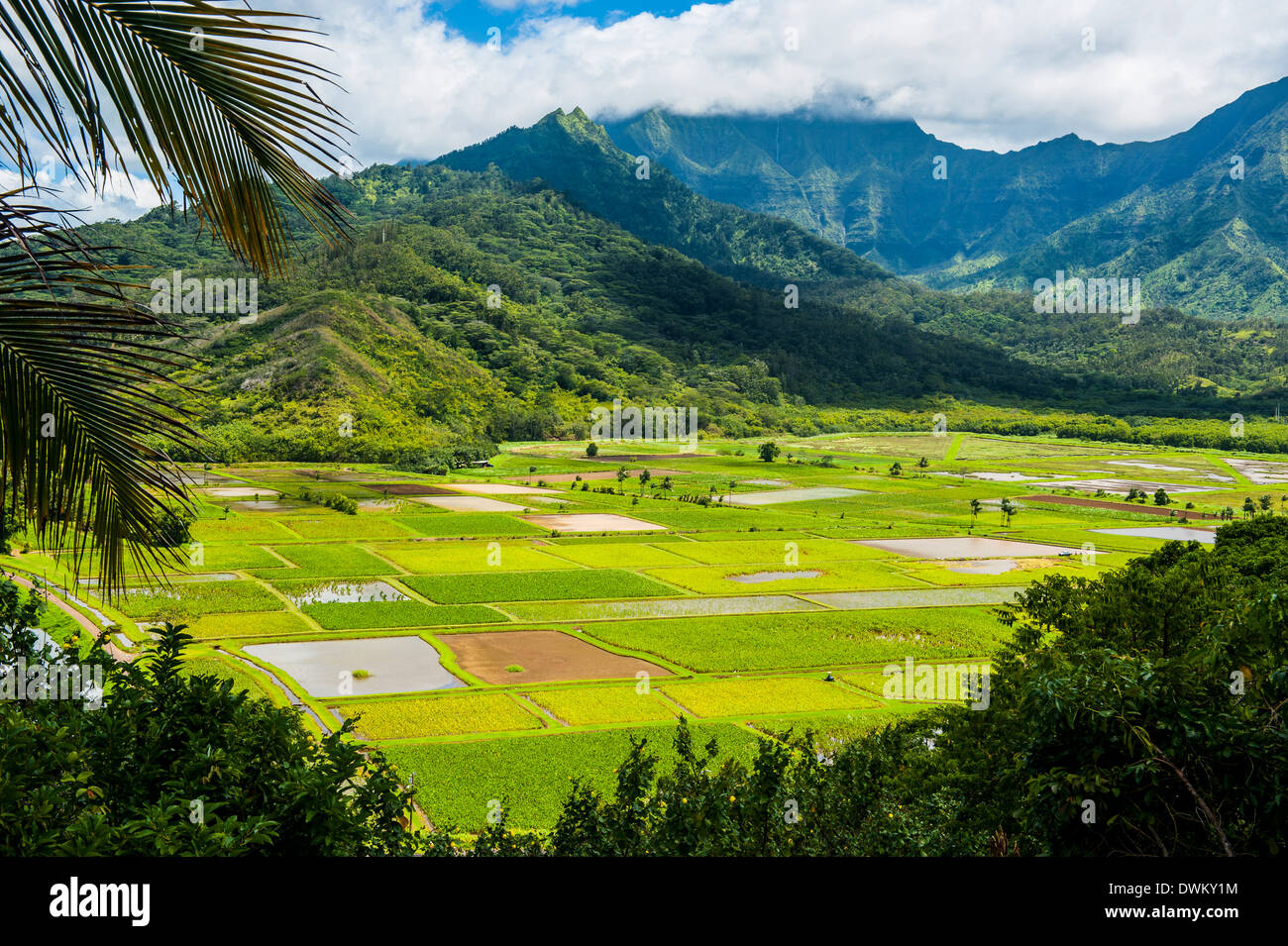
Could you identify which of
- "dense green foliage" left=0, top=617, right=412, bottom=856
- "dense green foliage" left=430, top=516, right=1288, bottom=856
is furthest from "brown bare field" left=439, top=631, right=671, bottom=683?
"dense green foliage" left=0, top=617, right=412, bottom=856

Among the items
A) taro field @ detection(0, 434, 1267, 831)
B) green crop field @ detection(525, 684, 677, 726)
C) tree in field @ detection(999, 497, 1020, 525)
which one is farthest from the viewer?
tree in field @ detection(999, 497, 1020, 525)

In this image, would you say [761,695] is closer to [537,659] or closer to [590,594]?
[537,659]

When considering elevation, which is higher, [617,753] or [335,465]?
[335,465]

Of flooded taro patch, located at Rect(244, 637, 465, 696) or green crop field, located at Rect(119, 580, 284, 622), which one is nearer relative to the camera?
flooded taro patch, located at Rect(244, 637, 465, 696)

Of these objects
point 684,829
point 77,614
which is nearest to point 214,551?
point 77,614

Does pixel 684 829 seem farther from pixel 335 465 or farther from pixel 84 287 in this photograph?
pixel 335 465
